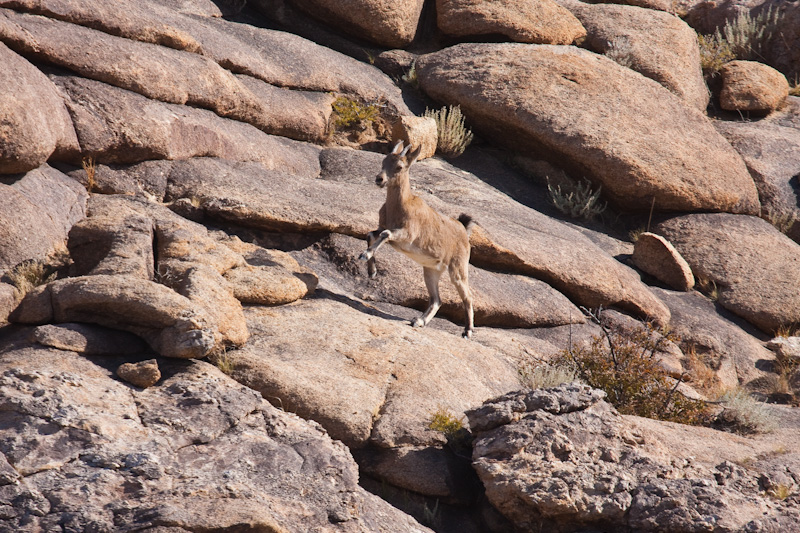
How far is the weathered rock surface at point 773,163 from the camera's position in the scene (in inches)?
712

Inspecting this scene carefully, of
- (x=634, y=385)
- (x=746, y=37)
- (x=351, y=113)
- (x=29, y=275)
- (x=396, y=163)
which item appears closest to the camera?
(x=29, y=275)

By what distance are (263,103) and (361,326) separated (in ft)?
20.3

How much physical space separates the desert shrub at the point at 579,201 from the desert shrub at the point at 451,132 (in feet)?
6.62

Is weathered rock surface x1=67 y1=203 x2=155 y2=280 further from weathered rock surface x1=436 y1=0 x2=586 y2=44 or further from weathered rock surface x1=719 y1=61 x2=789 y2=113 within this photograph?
weathered rock surface x1=719 y1=61 x2=789 y2=113

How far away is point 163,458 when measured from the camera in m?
6.00

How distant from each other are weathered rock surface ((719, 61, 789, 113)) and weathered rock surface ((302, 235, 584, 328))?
10.0m

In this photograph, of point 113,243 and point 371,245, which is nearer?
point 113,243

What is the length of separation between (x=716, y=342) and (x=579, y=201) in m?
4.15

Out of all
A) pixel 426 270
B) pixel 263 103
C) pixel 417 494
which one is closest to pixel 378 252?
pixel 426 270

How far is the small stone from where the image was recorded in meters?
6.83

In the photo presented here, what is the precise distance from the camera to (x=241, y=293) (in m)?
9.38

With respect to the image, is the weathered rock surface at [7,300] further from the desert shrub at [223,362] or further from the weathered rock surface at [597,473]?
the weathered rock surface at [597,473]

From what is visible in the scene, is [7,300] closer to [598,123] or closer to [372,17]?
[372,17]

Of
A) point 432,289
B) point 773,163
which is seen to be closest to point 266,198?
point 432,289
